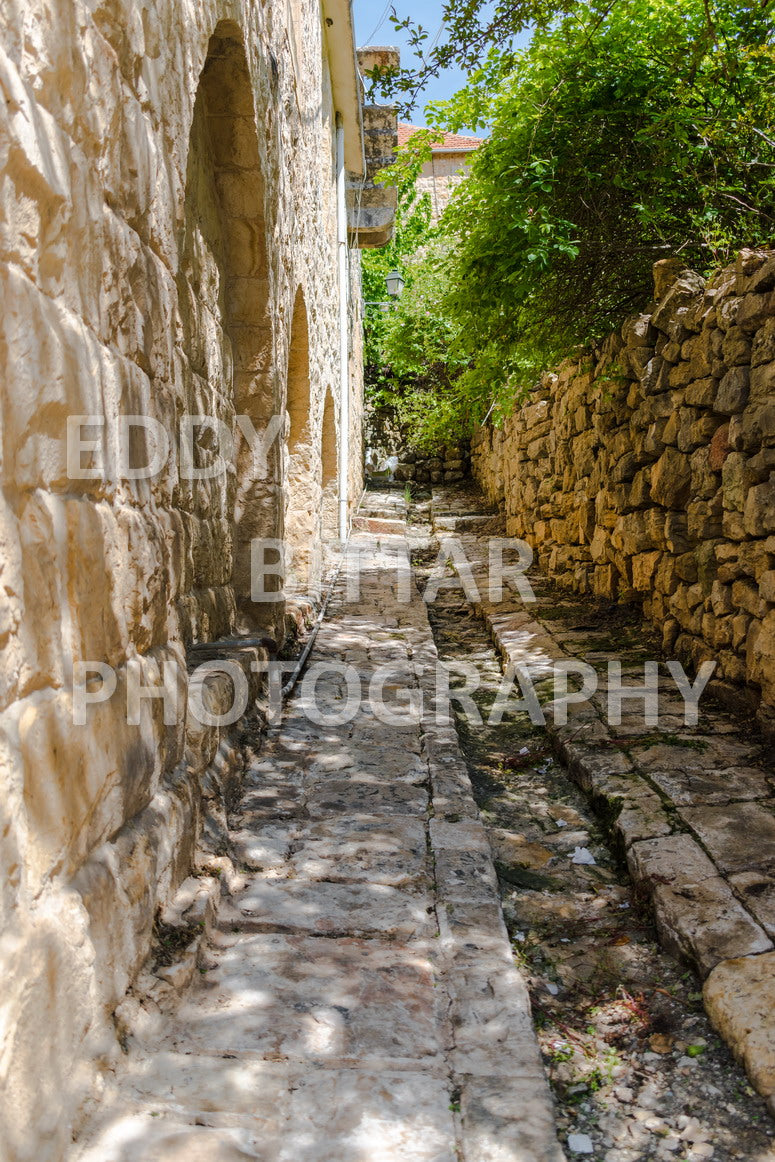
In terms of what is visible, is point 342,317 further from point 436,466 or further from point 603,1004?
point 603,1004

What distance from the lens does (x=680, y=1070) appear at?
75.8 inches

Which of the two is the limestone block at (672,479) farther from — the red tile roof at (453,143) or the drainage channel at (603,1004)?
the red tile roof at (453,143)

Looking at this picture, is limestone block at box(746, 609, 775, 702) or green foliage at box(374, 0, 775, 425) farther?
green foliage at box(374, 0, 775, 425)

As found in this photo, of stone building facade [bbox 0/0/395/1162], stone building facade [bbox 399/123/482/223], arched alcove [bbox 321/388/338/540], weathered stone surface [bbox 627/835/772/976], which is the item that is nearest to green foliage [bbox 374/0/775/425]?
stone building facade [bbox 0/0/395/1162]

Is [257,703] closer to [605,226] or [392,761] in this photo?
[392,761]

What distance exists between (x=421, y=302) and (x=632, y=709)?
37.0 feet

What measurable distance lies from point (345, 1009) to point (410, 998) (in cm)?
16

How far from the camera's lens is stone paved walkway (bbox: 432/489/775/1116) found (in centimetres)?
207

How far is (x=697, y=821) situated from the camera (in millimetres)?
2898

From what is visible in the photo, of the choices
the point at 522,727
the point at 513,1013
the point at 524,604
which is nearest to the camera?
the point at 513,1013

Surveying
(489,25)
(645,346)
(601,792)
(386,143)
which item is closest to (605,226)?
(645,346)

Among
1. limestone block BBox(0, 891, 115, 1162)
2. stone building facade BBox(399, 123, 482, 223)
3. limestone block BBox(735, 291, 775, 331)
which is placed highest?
stone building facade BBox(399, 123, 482, 223)

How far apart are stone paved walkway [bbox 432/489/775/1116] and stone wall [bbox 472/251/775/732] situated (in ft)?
0.89

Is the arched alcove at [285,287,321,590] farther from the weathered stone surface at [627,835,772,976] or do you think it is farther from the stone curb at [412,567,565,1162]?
the weathered stone surface at [627,835,772,976]
